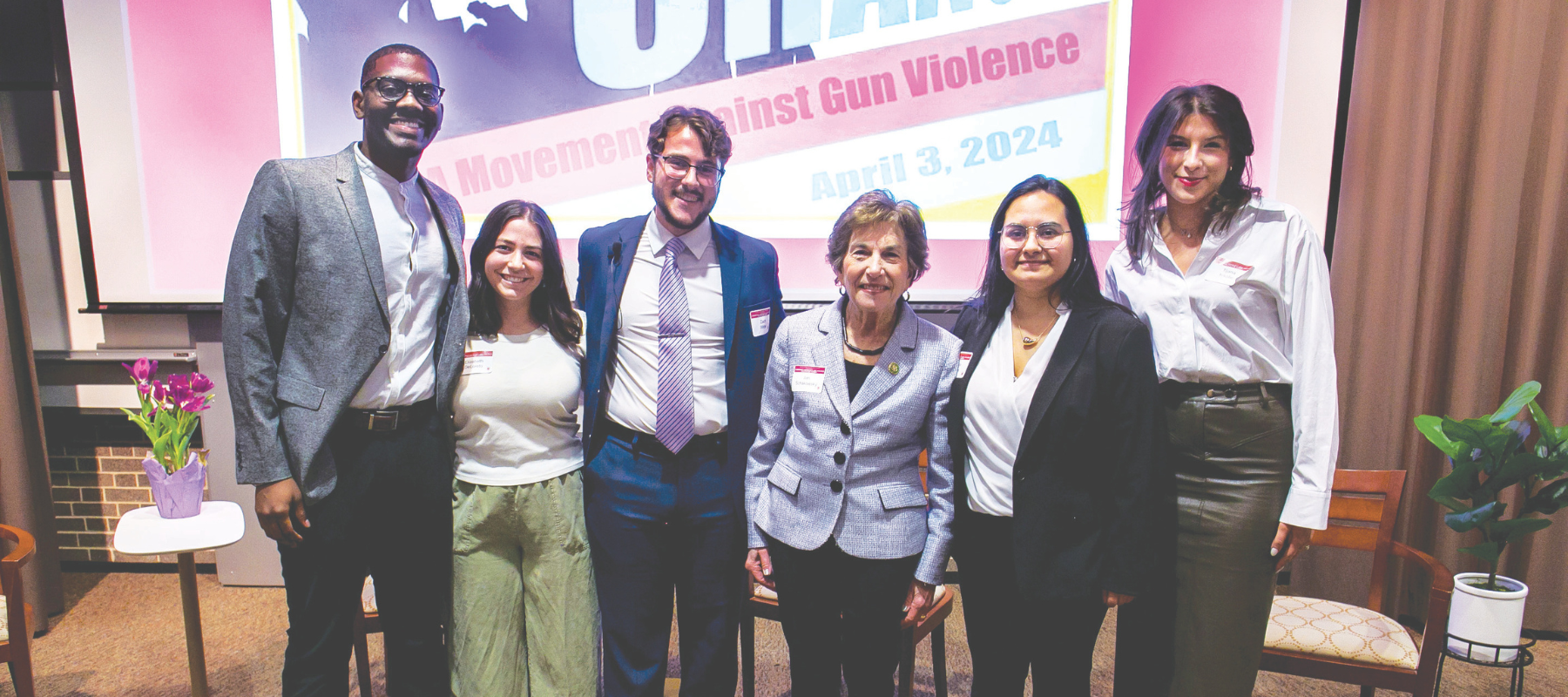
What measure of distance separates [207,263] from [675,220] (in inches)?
107

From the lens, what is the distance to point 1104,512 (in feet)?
5.00

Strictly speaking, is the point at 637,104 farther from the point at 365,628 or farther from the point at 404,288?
the point at 365,628

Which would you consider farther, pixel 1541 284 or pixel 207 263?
pixel 207 263

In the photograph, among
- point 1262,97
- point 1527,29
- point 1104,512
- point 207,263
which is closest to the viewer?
point 1104,512

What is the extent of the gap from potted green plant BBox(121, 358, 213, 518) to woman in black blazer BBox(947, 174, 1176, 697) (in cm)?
229

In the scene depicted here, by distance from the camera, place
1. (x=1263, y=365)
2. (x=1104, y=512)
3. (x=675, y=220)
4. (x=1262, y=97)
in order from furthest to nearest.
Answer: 1. (x=1262, y=97)
2. (x=675, y=220)
3. (x=1263, y=365)
4. (x=1104, y=512)

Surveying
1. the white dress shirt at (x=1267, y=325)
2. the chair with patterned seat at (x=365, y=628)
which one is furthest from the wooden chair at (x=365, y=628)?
the white dress shirt at (x=1267, y=325)

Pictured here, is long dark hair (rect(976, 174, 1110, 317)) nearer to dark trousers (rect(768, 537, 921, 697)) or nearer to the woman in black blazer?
the woman in black blazer

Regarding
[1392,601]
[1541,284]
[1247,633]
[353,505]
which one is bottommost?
[1392,601]

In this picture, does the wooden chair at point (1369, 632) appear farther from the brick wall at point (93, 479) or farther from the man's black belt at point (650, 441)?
the brick wall at point (93, 479)

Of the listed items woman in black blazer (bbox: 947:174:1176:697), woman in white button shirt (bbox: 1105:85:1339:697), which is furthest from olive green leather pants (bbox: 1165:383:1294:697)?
woman in black blazer (bbox: 947:174:1176:697)

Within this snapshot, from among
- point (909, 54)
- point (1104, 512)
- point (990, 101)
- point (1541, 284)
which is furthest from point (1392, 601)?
point (909, 54)

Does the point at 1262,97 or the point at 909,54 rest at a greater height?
the point at 909,54

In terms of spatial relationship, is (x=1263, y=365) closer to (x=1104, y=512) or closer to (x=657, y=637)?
(x=1104, y=512)
